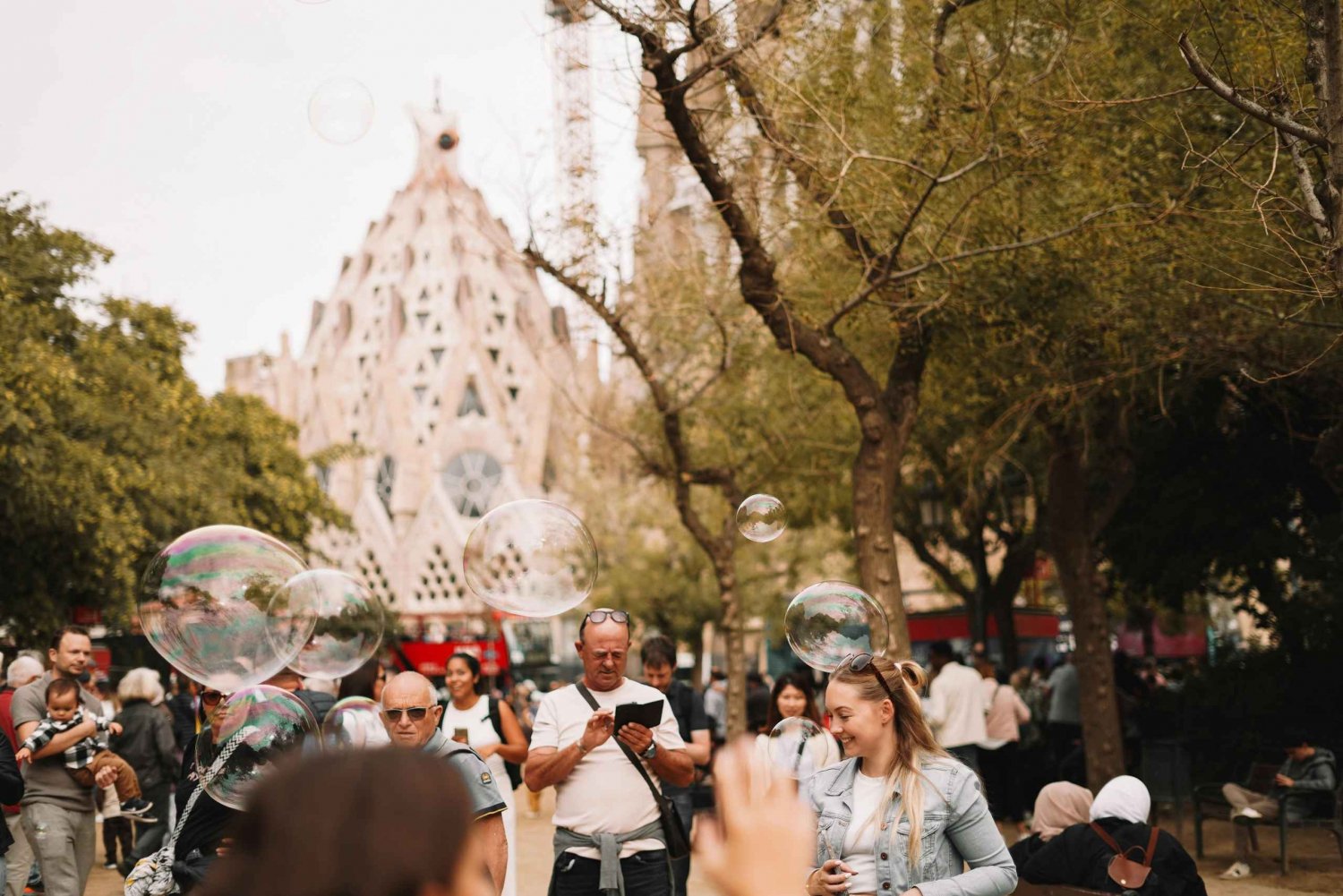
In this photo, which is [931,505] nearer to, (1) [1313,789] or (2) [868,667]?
(1) [1313,789]

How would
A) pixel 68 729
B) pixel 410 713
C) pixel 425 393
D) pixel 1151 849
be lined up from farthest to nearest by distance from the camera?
pixel 425 393, pixel 68 729, pixel 1151 849, pixel 410 713

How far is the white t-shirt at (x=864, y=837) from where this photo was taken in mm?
4098

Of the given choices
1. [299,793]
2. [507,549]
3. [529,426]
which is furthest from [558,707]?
[529,426]

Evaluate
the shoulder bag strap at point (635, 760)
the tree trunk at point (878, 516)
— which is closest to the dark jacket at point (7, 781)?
the shoulder bag strap at point (635, 760)

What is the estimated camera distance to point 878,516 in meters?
11.5

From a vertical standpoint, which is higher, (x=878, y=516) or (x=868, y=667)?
(x=878, y=516)

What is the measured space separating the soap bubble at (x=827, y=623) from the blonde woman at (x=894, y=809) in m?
2.39

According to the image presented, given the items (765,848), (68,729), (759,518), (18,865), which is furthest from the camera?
(759,518)

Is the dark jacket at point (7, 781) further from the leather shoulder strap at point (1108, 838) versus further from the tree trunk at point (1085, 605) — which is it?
the tree trunk at point (1085, 605)

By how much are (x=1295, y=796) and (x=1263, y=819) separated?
42 cm

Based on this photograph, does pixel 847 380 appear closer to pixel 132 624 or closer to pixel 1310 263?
pixel 1310 263

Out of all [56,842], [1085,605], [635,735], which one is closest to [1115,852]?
[635,735]

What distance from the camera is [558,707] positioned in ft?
19.3

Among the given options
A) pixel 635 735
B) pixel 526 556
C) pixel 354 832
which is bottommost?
pixel 635 735
